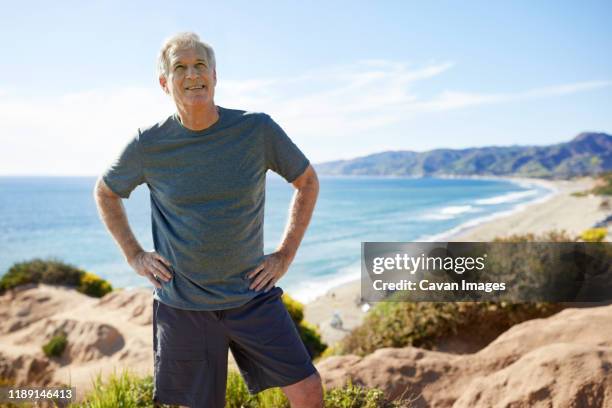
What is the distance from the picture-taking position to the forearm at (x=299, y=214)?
258 centimetres

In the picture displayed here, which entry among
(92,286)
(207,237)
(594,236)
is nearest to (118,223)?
(207,237)

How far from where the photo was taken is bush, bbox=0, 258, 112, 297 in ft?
46.9

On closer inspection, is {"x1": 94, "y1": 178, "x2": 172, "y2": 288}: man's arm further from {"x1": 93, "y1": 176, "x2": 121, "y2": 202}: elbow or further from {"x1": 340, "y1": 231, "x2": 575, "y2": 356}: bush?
{"x1": 340, "y1": 231, "x2": 575, "y2": 356}: bush

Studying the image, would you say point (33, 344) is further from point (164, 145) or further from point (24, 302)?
point (164, 145)

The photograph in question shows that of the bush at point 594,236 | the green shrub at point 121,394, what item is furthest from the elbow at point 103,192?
the bush at point 594,236

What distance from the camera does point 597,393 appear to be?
126 inches

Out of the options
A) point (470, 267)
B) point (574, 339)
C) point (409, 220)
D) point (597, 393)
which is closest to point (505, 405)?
point (597, 393)

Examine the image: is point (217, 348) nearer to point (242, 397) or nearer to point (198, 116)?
point (198, 116)

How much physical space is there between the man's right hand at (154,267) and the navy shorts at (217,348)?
153 millimetres

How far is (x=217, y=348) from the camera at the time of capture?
7.93 ft

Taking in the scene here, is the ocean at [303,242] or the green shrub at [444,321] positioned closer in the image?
the green shrub at [444,321]

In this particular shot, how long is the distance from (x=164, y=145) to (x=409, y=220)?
5553 centimetres

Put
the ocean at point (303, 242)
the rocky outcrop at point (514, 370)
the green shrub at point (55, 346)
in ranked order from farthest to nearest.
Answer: the ocean at point (303, 242) < the green shrub at point (55, 346) < the rocky outcrop at point (514, 370)

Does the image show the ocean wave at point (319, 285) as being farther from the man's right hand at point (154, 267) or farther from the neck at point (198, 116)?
the neck at point (198, 116)
